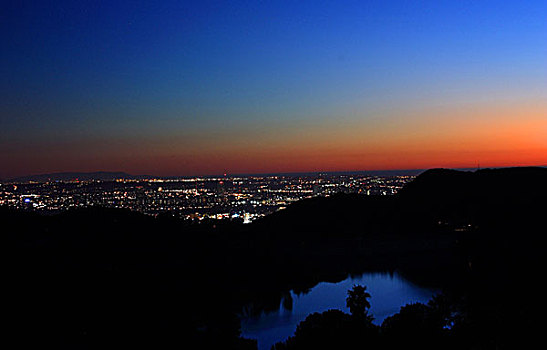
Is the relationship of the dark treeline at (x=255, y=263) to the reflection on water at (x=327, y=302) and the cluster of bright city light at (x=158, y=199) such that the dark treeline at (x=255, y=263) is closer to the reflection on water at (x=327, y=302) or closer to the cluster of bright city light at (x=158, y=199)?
the reflection on water at (x=327, y=302)

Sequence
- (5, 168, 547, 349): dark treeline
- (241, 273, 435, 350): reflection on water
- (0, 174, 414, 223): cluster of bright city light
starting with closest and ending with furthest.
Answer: (5, 168, 547, 349): dark treeline → (241, 273, 435, 350): reflection on water → (0, 174, 414, 223): cluster of bright city light

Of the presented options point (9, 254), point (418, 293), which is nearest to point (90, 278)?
point (9, 254)

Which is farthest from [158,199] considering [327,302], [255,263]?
[327,302]

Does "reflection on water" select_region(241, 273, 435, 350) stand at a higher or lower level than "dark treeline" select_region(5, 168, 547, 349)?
lower

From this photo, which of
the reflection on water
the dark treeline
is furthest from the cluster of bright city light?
the reflection on water

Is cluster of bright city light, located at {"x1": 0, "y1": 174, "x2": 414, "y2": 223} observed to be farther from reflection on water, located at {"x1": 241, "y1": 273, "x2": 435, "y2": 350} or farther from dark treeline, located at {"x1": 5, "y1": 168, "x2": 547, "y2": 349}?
reflection on water, located at {"x1": 241, "y1": 273, "x2": 435, "y2": 350}

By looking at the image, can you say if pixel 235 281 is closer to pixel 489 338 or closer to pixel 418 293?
pixel 418 293
